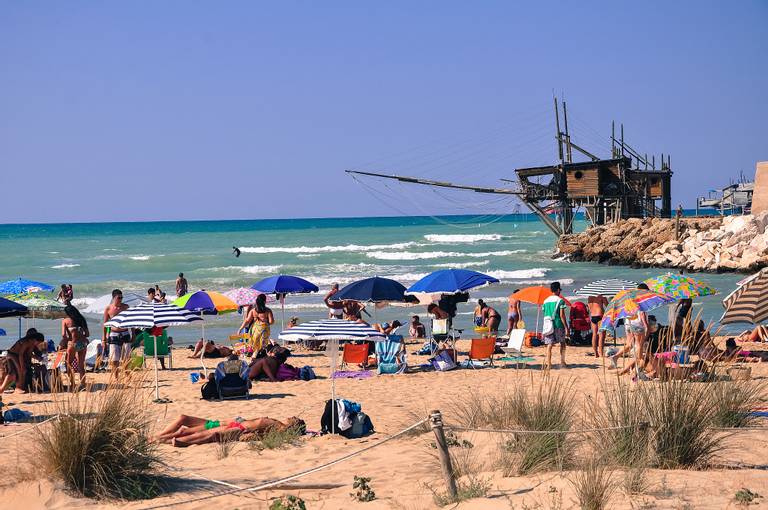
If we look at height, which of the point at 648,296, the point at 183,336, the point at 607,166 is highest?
the point at 607,166

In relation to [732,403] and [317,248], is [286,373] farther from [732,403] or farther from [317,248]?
[317,248]

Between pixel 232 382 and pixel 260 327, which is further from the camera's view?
pixel 260 327

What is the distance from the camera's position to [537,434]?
6566 mm

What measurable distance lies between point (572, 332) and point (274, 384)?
21.4 ft

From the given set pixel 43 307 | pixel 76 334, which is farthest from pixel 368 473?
pixel 43 307

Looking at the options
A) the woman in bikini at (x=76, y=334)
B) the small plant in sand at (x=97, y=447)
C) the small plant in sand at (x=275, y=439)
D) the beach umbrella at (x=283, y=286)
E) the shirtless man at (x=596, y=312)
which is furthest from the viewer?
the beach umbrella at (x=283, y=286)

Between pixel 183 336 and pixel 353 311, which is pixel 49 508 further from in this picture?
pixel 183 336

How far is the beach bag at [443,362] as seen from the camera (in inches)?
517

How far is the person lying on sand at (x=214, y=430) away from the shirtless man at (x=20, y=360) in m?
3.40

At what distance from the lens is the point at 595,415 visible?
6.66 meters

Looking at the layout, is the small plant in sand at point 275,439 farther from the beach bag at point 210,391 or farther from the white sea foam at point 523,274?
the white sea foam at point 523,274

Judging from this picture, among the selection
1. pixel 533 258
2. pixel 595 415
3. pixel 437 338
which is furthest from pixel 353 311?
pixel 533 258

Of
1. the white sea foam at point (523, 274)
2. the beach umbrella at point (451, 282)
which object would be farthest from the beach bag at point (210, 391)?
the white sea foam at point (523, 274)

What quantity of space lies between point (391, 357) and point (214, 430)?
4.86 meters
